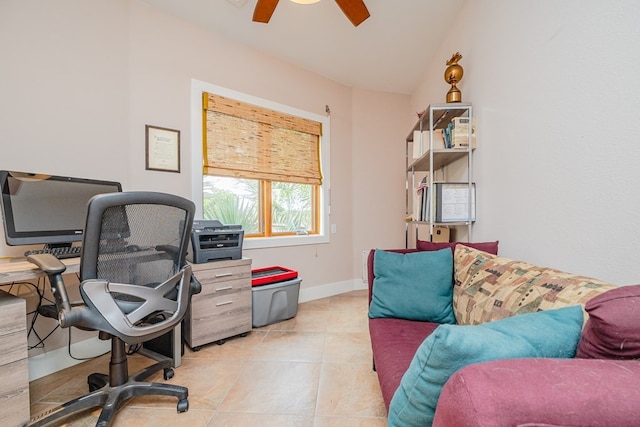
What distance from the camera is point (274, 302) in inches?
104

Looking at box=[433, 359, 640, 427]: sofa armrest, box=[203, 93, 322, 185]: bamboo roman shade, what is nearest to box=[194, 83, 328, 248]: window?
box=[203, 93, 322, 185]: bamboo roman shade

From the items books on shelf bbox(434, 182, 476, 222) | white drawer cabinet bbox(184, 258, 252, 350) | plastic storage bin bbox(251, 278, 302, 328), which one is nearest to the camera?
books on shelf bbox(434, 182, 476, 222)

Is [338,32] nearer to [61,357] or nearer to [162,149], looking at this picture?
[162,149]

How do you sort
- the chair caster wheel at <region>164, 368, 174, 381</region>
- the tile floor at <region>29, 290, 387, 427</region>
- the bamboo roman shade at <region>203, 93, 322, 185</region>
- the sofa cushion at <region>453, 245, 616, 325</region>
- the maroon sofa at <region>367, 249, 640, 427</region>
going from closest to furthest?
the maroon sofa at <region>367, 249, 640, 427</region>, the sofa cushion at <region>453, 245, 616, 325</region>, the tile floor at <region>29, 290, 387, 427</region>, the chair caster wheel at <region>164, 368, 174, 381</region>, the bamboo roman shade at <region>203, 93, 322, 185</region>

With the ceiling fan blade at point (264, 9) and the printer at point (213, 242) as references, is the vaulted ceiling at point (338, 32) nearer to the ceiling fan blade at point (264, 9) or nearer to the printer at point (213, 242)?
the ceiling fan blade at point (264, 9)

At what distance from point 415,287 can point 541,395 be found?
1.14 meters

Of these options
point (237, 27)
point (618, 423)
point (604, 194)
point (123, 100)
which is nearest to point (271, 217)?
point (123, 100)

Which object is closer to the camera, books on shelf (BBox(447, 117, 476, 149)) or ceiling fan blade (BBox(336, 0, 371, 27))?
ceiling fan blade (BBox(336, 0, 371, 27))

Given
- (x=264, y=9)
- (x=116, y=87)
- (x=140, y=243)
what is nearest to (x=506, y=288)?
(x=140, y=243)

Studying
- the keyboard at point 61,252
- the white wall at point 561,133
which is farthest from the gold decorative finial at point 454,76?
the keyboard at point 61,252

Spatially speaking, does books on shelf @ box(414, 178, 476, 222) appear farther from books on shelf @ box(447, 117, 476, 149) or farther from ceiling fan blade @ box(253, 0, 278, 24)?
ceiling fan blade @ box(253, 0, 278, 24)

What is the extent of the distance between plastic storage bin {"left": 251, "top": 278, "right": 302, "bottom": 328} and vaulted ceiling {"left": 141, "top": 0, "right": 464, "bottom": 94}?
239cm

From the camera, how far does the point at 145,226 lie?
136 cm

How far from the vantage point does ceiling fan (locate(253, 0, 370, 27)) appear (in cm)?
183
